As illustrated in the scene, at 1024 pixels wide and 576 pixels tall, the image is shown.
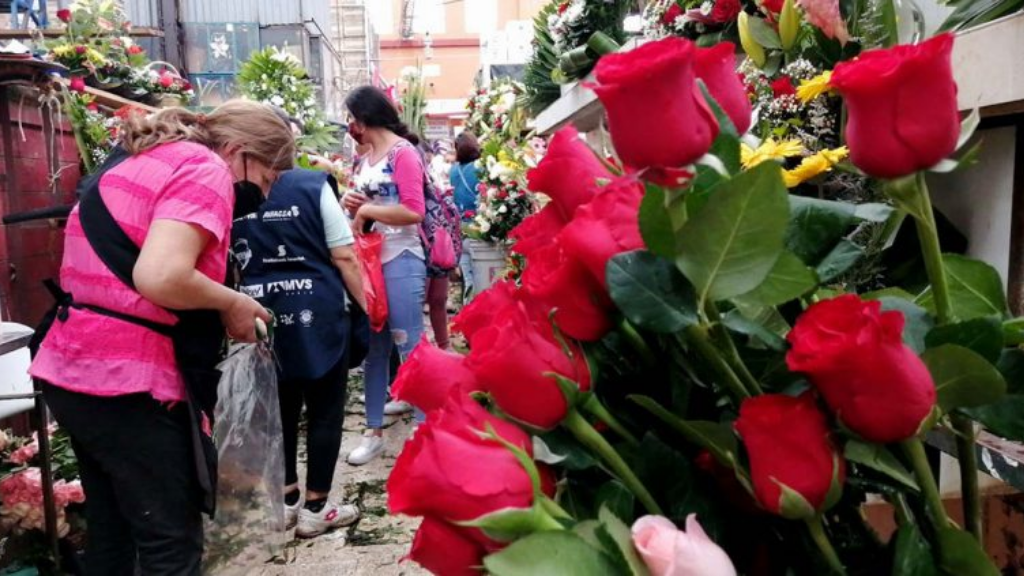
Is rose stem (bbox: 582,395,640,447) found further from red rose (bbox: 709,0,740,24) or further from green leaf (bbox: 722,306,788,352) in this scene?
red rose (bbox: 709,0,740,24)

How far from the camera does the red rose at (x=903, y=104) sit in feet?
1.72

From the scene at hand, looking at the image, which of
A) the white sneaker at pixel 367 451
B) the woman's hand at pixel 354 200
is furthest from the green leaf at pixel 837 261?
the white sneaker at pixel 367 451

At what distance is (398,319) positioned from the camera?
4.16m

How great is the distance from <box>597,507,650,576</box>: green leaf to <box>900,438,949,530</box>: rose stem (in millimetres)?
192

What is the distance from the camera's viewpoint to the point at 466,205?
27.8 feet

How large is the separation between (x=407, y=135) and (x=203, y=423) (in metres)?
2.21

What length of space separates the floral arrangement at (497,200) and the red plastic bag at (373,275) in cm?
230

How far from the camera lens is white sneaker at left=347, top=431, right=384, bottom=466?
429cm

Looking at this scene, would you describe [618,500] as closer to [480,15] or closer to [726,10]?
[726,10]

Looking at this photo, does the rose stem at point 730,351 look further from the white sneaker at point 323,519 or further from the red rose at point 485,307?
the white sneaker at point 323,519

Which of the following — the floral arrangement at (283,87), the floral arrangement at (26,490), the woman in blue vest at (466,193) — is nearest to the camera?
the floral arrangement at (26,490)

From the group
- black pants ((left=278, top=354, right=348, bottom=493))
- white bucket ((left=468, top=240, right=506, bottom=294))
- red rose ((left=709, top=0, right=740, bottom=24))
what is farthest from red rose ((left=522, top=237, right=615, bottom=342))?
white bucket ((left=468, top=240, right=506, bottom=294))

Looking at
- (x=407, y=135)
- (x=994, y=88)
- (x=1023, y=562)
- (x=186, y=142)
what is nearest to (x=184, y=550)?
(x=186, y=142)

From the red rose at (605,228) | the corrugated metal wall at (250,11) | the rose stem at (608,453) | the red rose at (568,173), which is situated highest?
the corrugated metal wall at (250,11)
